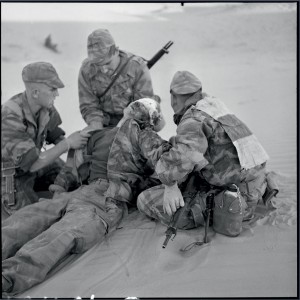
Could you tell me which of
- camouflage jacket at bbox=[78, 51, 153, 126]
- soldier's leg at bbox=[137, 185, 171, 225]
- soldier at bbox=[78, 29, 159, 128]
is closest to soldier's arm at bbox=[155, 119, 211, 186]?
soldier's leg at bbox=[137, 185, 171, 225]

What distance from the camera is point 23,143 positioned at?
4875 millimetres

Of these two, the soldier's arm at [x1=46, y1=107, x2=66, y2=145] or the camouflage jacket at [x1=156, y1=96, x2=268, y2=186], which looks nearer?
the camouflage jacket at [x1=156, y1=96, x2=268, y2=186]

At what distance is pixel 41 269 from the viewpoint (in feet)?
12.3

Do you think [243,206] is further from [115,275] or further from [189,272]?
[115,275]

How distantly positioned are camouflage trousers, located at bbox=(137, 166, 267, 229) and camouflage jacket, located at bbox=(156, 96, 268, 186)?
0.12m

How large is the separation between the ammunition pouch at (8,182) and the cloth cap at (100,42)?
1455 millimetres

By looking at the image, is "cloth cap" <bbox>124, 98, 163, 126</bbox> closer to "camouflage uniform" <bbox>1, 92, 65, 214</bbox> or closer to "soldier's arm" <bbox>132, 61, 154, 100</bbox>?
"camouflage uniform" <bbox>1, 92, 65, 214</bbox>

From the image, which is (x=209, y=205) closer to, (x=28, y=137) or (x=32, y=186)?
(x=28, y=137)

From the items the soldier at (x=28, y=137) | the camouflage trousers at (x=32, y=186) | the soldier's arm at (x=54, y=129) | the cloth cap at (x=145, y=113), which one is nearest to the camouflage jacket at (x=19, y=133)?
the soldier at (x=28, y=137)

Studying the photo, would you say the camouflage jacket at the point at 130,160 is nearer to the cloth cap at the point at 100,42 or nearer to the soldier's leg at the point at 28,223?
the soldier's leg at the point at 28,223

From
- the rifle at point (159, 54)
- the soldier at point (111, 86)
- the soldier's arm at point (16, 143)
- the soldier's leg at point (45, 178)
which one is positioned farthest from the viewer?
the rifle at point (159, 54)

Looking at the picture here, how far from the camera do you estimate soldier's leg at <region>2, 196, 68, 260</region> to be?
4160mm

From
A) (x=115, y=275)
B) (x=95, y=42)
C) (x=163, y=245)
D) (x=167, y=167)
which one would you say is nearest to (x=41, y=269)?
(x=115, y=275)

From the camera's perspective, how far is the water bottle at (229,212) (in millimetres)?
3971
